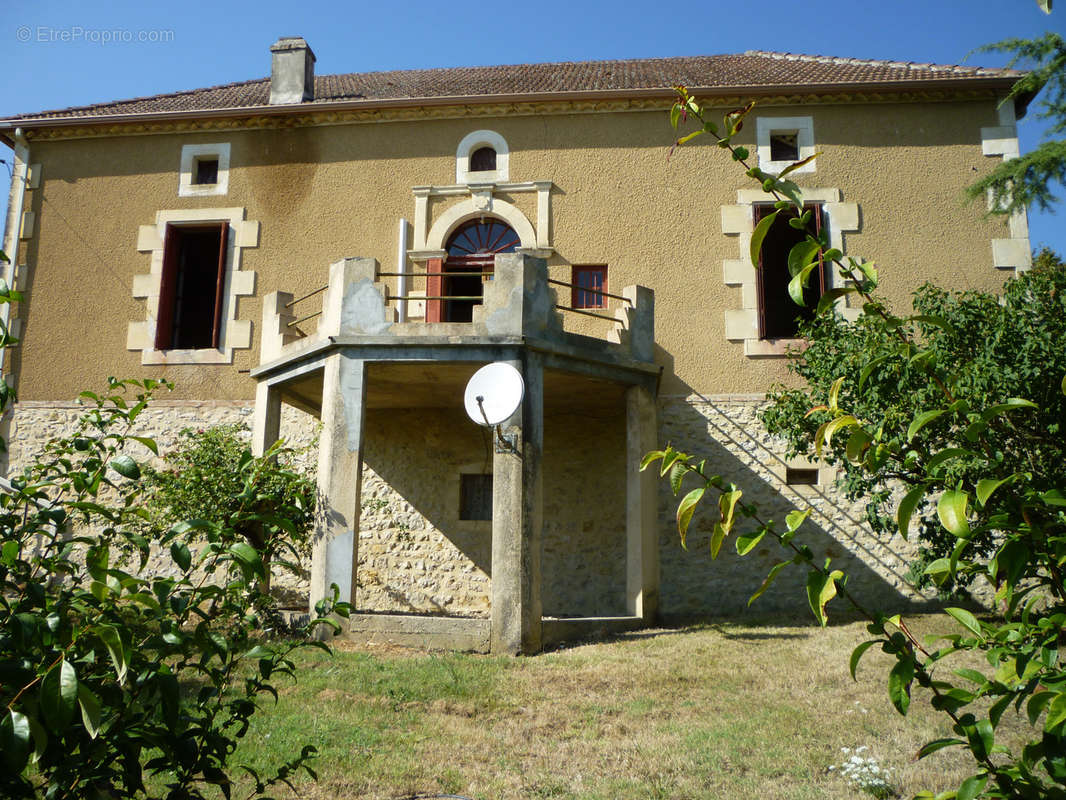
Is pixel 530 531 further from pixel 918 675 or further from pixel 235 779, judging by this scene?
pixel 918 675

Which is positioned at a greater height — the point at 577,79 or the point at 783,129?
the point at 577,79

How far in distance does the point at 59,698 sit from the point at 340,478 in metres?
7.97

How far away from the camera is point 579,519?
12375mm

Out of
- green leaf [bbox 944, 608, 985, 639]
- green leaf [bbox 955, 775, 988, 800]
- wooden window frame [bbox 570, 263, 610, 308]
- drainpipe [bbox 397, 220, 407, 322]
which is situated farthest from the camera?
drainpipe [bbox 397, 220, 407, 322]

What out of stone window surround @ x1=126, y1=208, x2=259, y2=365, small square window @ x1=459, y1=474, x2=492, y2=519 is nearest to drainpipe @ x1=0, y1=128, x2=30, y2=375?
stone window surround @ x1=126, y1=208, x2=259, y2=365

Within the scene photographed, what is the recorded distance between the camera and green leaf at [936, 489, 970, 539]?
4.46 feet

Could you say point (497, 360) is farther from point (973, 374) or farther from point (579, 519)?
point (973, 374)

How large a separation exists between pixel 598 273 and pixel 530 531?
5.29 meters

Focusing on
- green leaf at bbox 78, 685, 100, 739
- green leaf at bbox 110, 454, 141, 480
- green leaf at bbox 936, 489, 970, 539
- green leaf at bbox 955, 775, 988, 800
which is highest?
green leaf at bbox 110, 454, 141, 480

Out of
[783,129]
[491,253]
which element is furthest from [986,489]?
[783,129]

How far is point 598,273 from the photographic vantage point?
13.1 meters

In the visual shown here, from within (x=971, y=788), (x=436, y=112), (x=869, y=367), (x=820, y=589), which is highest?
(x=436, y=112)

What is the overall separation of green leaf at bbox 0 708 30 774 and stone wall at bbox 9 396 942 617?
10286 mm

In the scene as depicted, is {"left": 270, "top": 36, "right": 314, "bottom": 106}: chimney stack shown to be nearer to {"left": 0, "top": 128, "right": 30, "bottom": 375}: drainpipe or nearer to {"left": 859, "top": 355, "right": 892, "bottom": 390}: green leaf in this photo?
{"left": 0, "top": 128, "right": 30, "bottom": 375}: drainpipe
